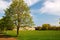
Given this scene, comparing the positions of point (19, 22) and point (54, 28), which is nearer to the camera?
point (19, 22)

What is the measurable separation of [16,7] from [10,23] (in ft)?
15.6

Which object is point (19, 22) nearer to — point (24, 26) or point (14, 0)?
point (24, 26)

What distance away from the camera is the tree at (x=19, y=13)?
161ft

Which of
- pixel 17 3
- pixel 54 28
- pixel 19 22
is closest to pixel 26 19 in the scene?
pixel 19 22

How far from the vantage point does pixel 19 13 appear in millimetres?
49125

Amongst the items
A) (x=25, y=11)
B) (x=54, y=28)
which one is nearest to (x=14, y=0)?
(x=25, y=11)

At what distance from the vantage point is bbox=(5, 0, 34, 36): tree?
49.0 metres

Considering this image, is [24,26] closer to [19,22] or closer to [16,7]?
[19,22]

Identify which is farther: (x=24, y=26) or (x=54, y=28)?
(x=54, y=28)

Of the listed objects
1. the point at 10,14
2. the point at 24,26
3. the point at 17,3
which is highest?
the point at 17,3

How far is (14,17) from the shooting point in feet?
161

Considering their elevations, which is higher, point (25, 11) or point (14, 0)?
point (14, 0)

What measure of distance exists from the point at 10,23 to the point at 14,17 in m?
2.02

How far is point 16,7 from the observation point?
161ft
